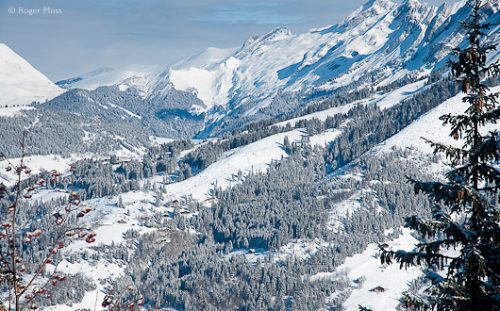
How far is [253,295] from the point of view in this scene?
195 m

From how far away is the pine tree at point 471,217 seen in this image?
2098cm

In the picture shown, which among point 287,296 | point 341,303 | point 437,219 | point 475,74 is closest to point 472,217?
point 437,219

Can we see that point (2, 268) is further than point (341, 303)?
No

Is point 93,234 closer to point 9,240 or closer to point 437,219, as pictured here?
point 9,240

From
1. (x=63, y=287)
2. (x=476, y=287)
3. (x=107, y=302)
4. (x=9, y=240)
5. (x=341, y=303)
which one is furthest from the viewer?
(x=63, y=287)

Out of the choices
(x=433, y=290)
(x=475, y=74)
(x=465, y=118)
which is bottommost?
(x=433, y=290)

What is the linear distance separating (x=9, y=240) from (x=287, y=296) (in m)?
186

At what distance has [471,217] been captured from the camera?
22.0m

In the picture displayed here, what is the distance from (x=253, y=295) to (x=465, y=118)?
18058 centimetres

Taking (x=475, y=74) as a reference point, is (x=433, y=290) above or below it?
below

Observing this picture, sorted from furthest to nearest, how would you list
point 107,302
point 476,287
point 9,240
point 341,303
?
point 341,303
point 476,287
point 107,302
point 9,240

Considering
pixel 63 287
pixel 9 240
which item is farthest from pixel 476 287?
pixel 63 287

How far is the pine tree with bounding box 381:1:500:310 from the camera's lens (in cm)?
2098

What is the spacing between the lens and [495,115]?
71.9 ft
